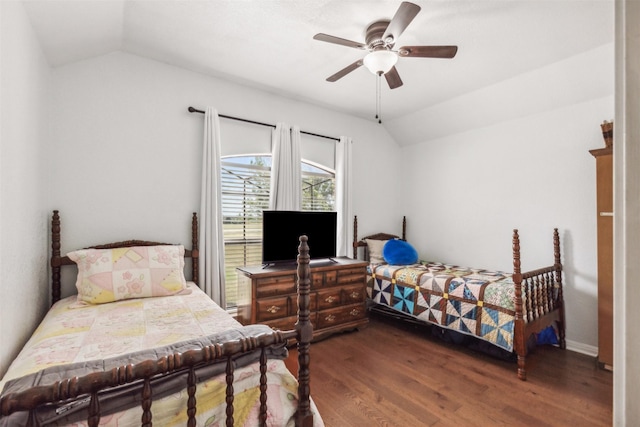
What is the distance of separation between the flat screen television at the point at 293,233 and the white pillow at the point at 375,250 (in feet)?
2.38

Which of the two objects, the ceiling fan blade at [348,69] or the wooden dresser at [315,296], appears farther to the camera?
the wooden dresser at [315,296]

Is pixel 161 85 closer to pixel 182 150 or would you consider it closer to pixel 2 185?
pixel 182 150

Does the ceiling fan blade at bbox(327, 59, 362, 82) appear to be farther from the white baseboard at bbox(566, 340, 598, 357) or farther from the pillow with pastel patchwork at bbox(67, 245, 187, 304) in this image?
the white baseboard at bbox(566, 340, 598, 357)

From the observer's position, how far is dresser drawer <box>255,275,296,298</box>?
2.88 meters

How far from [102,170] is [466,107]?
385 centimetres

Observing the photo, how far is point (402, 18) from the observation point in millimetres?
1794

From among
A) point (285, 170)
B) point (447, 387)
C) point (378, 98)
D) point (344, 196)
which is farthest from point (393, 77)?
point (447, 387)

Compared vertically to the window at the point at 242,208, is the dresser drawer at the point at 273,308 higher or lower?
lower

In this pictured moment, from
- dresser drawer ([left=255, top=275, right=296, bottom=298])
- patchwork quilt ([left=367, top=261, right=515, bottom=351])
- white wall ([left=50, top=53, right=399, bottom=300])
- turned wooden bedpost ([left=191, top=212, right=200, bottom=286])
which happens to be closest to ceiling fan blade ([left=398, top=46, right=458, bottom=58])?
white wall ([left=50, top=53, right=399, bottom=300])

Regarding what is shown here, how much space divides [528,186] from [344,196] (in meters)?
2.08

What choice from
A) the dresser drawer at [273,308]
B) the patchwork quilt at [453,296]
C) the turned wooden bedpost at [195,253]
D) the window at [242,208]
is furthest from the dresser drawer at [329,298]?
the turned wooden bedpost at [195,253]

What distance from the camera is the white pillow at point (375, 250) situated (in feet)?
13.4

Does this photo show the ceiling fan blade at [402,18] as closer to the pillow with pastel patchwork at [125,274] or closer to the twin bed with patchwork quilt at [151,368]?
the twin bed with patchwork quilt at [151,368]

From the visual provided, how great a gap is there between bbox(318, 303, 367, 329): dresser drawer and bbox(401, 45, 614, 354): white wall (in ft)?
4.98
